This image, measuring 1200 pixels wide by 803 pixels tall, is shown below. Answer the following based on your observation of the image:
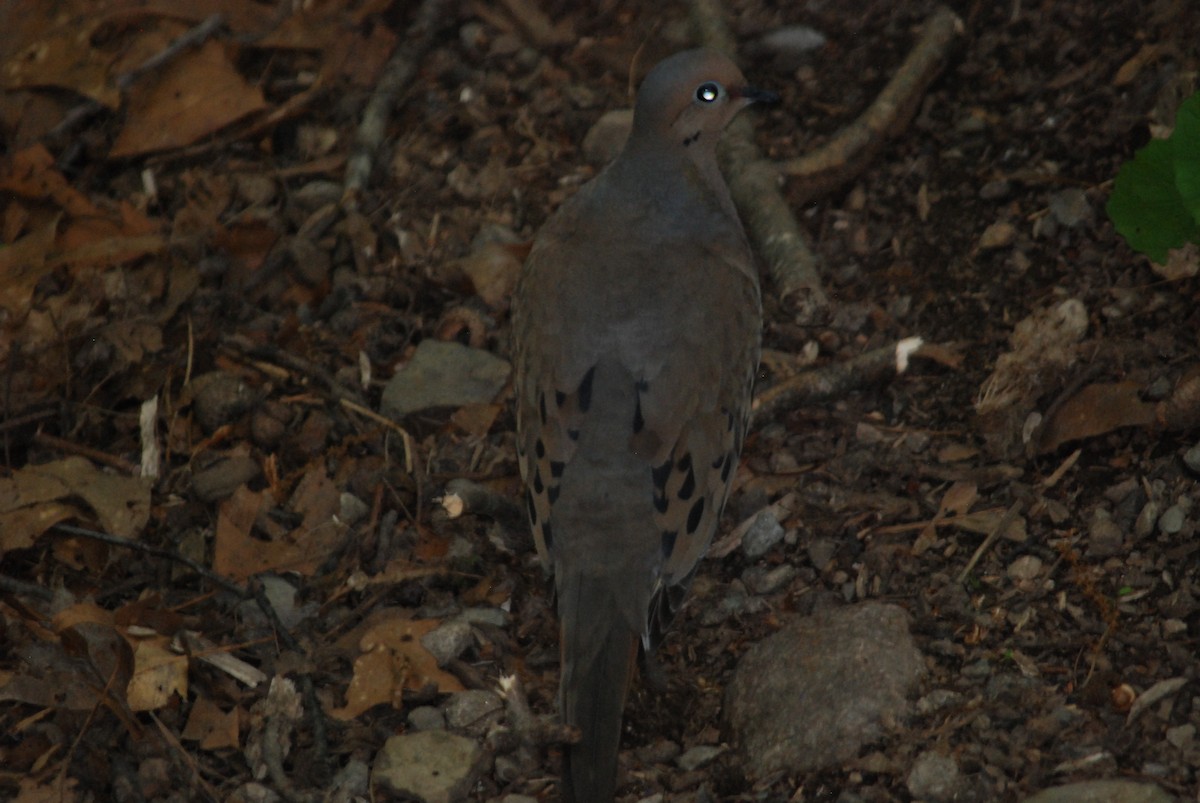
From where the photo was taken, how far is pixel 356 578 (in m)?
4.43

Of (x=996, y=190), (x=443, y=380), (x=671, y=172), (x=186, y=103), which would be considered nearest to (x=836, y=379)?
(x=671, y=172)

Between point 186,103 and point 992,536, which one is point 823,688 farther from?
point 186,103

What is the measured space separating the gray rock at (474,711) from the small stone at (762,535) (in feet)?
3.23

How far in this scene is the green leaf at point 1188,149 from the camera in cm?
398

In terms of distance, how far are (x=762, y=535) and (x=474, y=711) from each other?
112 centimetres

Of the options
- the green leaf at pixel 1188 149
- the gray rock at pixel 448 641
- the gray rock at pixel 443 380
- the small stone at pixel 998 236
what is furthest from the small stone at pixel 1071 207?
the gray rock at pixel 448 641

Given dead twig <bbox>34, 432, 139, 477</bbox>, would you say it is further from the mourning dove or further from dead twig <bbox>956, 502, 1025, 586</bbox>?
dead twig <bbox>956, 502, 1025, 586</bbox>

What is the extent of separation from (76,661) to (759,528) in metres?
2.09

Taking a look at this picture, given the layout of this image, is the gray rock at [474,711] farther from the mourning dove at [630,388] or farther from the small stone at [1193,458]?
the small stone at [1193,458]

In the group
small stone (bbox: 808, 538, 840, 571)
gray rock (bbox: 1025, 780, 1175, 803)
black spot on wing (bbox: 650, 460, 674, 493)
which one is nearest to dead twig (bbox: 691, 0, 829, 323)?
small stone (bbox: 808, 538, 840, 571)

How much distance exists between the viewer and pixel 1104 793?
3.38m

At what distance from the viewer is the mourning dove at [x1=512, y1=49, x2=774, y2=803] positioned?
3902mm

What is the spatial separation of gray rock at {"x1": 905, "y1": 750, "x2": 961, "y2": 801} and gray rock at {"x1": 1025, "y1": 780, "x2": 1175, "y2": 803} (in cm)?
20

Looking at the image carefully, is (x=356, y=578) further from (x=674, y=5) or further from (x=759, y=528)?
(x=674, y=5)
